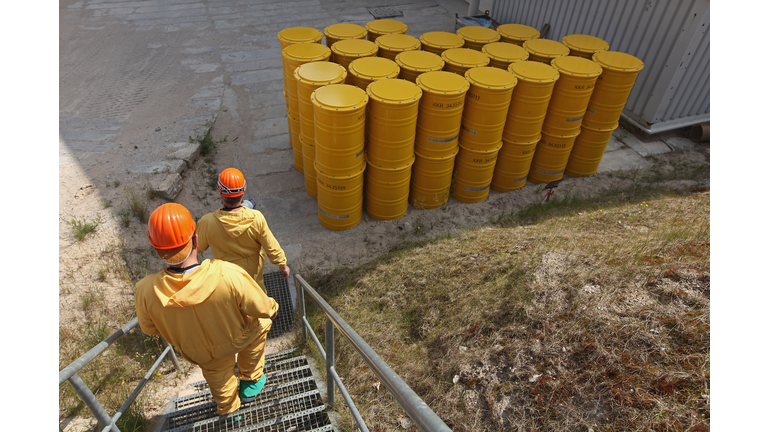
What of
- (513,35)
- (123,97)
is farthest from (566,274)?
(123,97)

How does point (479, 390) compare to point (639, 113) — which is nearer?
point (479, 390)

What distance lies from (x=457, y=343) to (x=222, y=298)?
191cm

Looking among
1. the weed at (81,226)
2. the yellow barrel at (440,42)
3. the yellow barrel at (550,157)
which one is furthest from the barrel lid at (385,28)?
the weed at (81,226)

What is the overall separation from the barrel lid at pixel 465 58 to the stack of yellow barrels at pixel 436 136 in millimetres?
575

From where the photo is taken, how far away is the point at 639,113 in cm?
724

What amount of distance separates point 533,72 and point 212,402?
16.9ft

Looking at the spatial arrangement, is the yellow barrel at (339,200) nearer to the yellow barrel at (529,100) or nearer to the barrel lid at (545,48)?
the yellow barrel at (529,100)

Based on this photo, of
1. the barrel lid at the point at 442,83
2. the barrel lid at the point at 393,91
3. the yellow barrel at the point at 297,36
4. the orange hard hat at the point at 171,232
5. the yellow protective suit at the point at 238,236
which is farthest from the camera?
the yellow barrel at the point at 297,36

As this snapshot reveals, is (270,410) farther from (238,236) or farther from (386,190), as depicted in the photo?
(386,190)

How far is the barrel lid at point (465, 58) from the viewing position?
5.57 meters

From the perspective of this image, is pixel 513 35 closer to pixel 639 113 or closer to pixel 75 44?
pixel 639 113

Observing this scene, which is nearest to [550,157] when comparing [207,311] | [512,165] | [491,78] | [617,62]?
[512,165]

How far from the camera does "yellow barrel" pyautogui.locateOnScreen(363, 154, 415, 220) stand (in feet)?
17.2

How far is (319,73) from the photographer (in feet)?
16.4
